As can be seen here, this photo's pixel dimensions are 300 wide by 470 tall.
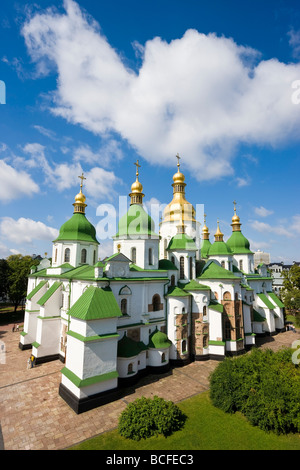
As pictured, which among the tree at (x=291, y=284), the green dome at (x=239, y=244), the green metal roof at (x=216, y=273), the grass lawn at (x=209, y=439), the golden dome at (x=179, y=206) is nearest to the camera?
the grass lawn at (x=209, y=439)

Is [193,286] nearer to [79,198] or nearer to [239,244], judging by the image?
[239,244]

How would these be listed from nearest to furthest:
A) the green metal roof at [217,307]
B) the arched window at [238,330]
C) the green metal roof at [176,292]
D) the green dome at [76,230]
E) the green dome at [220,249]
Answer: the green metal roof at [176,292]
the green metal roof at [217,307]
the arched window at [238,330]
the green dome at [76,230]
the green dome at [220,249]

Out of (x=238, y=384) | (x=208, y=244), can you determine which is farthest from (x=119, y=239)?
(x=208, y=244)

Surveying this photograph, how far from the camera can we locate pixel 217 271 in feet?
73.4

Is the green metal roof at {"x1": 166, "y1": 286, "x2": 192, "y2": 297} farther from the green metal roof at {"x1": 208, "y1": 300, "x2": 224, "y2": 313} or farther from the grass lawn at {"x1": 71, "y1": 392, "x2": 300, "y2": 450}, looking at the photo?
the grass lawn at {"x1": 71, "y1": 392, "x2": 300, "y2": 450}

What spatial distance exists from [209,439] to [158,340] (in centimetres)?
777

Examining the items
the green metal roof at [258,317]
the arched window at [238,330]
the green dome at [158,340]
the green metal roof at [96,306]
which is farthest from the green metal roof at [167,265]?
the green metal roof at [258,317]

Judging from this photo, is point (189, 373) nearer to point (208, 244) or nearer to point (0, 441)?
point (0, 441)

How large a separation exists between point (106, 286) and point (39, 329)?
28.5 feet

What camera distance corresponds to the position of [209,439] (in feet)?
34.2

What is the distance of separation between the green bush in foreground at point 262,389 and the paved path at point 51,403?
2.80 meters

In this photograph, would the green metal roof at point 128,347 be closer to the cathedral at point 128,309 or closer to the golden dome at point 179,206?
the cathedral at point 128,309

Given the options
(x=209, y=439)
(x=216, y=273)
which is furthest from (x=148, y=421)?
(x=216, y=273)

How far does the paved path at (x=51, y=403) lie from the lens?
10492 mm
